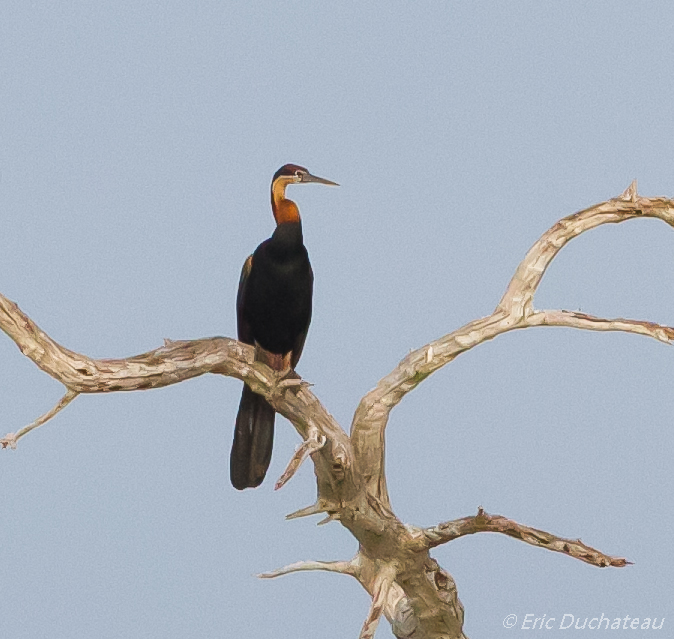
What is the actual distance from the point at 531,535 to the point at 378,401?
666 mm

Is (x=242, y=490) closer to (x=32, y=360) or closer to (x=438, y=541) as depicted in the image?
(x=438, y=541)

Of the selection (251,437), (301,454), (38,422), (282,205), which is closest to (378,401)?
(301,454)

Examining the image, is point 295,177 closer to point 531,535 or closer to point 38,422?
point 38,422

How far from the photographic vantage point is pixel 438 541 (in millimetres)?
3734

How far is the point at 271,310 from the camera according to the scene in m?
3.85

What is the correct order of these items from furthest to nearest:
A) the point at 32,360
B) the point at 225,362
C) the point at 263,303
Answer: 1. the point at 263,303
2. the point at 225,362
3. the point at 32,360

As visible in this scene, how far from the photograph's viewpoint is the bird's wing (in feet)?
12.8

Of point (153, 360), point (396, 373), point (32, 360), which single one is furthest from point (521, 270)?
point (32, 360)

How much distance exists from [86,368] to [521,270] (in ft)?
4.59

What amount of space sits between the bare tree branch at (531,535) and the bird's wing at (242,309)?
38.3 inches

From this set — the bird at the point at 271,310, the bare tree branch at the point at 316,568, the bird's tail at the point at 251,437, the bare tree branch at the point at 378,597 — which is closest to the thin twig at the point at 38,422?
the bird at the point at 271,310

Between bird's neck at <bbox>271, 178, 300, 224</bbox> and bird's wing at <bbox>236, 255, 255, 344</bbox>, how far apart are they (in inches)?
8.2

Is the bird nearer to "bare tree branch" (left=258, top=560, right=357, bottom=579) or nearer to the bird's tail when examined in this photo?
the bird's tail

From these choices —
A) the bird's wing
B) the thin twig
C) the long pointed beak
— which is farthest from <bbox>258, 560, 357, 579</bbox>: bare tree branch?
the long pointed beak
